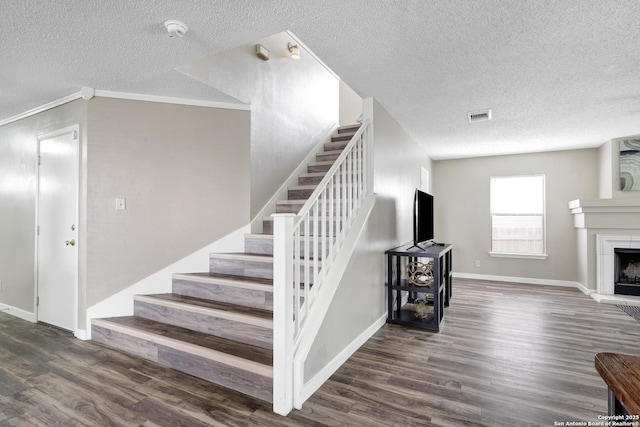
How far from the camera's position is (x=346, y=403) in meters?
1.97

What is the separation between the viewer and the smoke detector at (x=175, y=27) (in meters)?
1.92

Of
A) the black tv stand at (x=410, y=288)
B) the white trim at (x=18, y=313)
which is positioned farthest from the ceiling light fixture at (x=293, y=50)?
the white trim at (x=18, y=313)

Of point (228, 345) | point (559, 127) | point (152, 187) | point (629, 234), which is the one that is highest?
point (559, 127)

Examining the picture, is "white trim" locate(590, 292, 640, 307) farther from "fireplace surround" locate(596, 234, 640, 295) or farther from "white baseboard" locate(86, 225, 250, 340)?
"white baseboard" locate(86, 225, 250, 340)

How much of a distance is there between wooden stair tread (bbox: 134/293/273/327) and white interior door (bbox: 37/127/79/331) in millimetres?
740

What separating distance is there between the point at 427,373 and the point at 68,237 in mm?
3423

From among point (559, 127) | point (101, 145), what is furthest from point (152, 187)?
point (559, 127)

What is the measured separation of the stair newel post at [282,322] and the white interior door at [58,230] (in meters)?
2.30

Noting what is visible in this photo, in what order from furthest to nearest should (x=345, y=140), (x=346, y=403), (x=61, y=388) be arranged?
(x=345, y=140) → (x=61, y=388) → (x=346, y=403)

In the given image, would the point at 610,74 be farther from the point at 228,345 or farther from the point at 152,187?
the point at 152,187

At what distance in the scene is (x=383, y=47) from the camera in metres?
2.29

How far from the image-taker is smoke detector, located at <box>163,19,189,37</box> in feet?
6.30

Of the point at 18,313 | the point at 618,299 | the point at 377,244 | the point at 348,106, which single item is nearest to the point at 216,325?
the point at 377,244

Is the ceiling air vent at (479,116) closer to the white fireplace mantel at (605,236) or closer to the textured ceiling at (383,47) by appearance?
the textured ceiling at (383,47)
